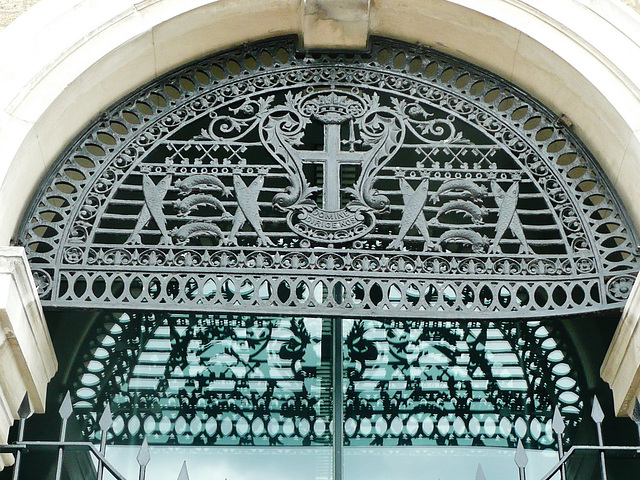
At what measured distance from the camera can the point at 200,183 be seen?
5605mm

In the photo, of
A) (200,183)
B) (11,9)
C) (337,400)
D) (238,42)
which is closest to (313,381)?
(337,400)

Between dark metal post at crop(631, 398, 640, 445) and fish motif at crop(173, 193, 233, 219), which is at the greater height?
fish motif at crop(173, 193, 233, 219)

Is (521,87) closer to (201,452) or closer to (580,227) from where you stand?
(580,227)

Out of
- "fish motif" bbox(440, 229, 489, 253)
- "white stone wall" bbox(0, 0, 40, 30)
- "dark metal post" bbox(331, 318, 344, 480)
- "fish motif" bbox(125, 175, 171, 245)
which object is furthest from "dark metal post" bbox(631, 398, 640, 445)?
"white stone wall" bbox(0, 0, 40, 30)

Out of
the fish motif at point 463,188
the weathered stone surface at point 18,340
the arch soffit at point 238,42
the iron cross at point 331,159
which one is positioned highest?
the arch soffit at point 238,42

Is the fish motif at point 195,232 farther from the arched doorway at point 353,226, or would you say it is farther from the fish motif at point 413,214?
the fish motif at point 413,214

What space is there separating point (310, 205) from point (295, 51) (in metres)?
1.07

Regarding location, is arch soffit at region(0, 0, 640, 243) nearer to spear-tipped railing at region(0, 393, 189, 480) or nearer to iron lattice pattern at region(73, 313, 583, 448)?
spear-tipped railing at region(0, 393, 189, 480)

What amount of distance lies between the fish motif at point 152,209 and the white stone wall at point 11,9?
3.46ft

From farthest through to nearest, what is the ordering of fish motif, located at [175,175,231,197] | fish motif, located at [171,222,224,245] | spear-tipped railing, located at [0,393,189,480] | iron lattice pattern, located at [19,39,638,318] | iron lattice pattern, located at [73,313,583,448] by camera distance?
iron lattice pattern, located at [73,313,583,448]
fish motif, located at [175,175,231,197]
fish motif, located at [171,222,224,245]
iron lattice pattern, located at [19,39,638,318]
spear-tipped railing, located at [0,393,189,480]

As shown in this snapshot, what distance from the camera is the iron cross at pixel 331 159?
5.58m

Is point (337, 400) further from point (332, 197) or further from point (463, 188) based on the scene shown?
point (463, 188)

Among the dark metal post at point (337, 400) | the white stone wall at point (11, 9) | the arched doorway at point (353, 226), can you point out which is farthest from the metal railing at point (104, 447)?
the white stone wall at point (11, 9)

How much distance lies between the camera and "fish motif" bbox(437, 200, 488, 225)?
5.51 m
